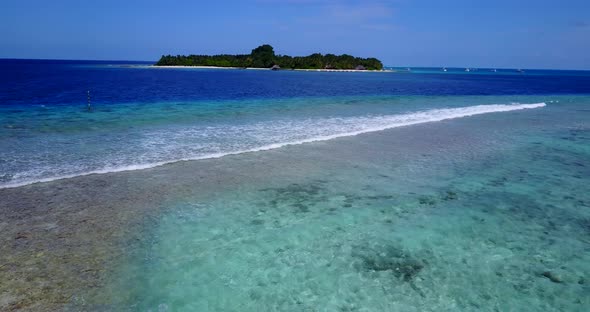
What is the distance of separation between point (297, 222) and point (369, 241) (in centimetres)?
176

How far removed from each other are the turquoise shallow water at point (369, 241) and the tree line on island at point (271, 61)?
14027 centimetres

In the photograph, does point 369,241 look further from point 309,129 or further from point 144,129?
point 144,129

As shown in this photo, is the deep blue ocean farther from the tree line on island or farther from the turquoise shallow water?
the tree line on island

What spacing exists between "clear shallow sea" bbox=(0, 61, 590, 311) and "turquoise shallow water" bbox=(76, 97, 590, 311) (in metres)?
0.04

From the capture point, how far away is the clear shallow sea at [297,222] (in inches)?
240

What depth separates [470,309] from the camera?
5.73 metres

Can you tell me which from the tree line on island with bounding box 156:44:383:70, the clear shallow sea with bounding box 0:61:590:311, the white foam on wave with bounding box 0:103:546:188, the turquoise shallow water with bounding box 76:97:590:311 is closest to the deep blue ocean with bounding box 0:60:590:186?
the white foam on wave with bounding box 0:103:546:188

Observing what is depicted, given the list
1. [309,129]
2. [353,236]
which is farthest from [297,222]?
[309,129]

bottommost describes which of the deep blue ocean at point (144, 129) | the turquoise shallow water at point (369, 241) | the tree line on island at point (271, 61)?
the turquoise shallow water at point (369, 241)

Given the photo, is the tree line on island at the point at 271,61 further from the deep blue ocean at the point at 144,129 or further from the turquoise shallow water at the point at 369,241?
the turquoise shallow water at the point at 369,241

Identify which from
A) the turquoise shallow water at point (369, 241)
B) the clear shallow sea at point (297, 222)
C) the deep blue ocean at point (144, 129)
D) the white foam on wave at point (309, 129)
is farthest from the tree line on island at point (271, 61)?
the turquoise shallow water at point (369, 241)

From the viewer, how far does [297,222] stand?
8.74 metres

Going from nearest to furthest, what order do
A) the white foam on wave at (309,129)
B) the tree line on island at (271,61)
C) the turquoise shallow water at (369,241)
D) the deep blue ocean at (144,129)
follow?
the turquoise shallow water at (369,241), the white foam on wave at (309,129), the deep blue ocean at (144,129), the tree line on island at (271,61)

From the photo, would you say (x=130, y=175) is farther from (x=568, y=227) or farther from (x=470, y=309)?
(x=568, y=227)
